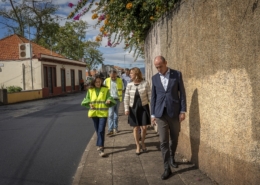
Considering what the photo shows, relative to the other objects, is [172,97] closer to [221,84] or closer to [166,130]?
[166,130]

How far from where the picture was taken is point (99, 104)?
6074mm

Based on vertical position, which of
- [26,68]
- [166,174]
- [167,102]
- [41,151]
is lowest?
[41,151]

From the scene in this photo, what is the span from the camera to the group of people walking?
14.9 feet

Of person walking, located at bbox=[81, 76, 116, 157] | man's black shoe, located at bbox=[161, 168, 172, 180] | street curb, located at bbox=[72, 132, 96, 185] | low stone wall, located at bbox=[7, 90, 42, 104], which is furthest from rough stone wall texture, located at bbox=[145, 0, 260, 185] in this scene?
low stone wall, located at bbox=[7, 90, 42, 104]

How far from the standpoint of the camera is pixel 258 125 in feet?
9.89

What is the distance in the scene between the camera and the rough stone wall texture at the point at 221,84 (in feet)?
10.1

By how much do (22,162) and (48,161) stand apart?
1.55 feet

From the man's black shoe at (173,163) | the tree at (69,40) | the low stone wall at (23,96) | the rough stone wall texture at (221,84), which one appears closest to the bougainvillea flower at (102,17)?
the rough stone wall texture at (221,84)

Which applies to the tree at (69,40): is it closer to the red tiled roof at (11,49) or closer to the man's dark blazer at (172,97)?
the red tiled roof at (11,49)

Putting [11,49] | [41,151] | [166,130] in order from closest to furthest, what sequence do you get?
[166,130] → [41,151] → [11,49]

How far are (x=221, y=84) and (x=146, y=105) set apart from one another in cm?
239

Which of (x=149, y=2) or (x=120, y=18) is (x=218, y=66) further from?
(x=120, y=18)

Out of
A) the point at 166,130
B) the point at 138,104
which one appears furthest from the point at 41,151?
the point at 166,130

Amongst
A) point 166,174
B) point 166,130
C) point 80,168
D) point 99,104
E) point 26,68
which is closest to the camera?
point 166,174
